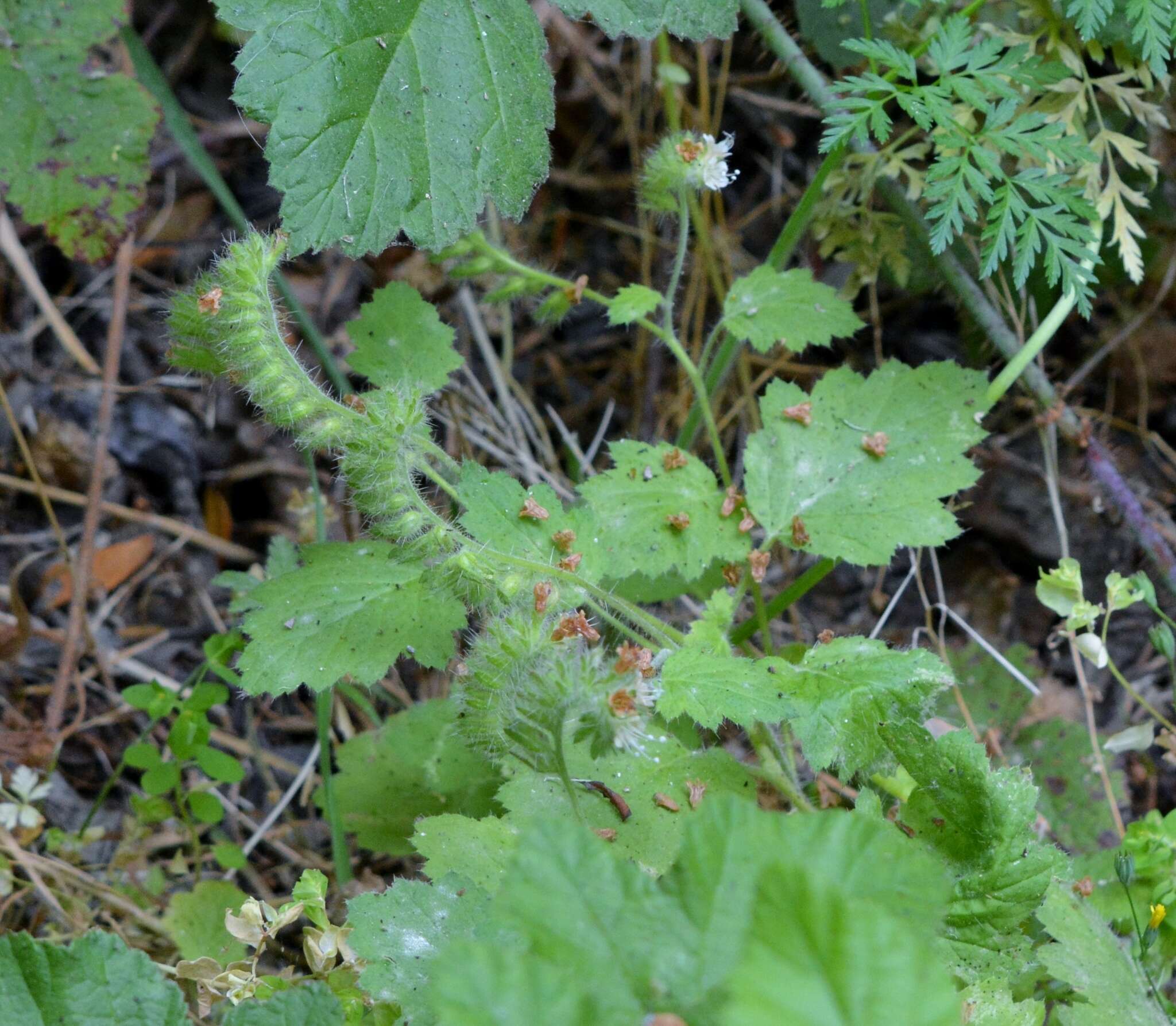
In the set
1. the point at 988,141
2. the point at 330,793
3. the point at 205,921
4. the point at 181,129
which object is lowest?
the point at 205,921

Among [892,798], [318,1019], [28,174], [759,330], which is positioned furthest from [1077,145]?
[28,174]

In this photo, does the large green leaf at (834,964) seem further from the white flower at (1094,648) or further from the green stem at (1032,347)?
the green stem at (1032,347)

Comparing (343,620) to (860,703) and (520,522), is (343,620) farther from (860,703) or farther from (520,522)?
(860,703)

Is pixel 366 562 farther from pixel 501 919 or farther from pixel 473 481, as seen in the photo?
pixel 501 919

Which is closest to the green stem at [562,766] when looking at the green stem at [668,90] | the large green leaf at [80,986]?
the large green leaf at [80,986]

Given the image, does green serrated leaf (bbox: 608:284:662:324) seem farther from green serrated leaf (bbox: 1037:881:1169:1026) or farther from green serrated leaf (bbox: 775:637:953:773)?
green serrated leaf (bbox: 1037:881:1169:1026)

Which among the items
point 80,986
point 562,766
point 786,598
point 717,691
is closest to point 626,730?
point 562,766
